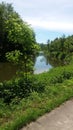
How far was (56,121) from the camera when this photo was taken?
641 cm

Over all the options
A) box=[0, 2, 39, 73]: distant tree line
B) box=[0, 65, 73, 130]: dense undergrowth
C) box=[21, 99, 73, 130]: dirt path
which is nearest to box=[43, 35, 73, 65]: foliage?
box=[0, 2, 39, 73]: distant tree line

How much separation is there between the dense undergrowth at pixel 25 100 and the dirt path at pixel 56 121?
0.16 metres

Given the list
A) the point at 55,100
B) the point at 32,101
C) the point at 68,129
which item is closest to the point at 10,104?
the point at 32,101

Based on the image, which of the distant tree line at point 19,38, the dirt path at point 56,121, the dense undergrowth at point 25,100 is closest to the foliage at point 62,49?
the distant tree line at point 19,38

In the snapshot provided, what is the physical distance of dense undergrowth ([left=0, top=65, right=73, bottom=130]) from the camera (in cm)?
621

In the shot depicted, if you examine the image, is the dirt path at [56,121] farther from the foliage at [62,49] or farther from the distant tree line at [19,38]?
the foliage at [62,49]

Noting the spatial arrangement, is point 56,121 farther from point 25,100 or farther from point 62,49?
point 62,49

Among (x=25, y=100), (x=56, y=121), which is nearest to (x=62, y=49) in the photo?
(x=25, y=100)

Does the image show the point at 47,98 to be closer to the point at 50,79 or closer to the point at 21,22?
the point at 21,22

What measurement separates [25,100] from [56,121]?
5.57 ft

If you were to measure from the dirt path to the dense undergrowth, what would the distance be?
0.16 metres

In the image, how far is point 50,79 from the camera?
1190 centimetres

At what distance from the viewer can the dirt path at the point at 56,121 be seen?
5.95 metres

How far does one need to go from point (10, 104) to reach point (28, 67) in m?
2.30
